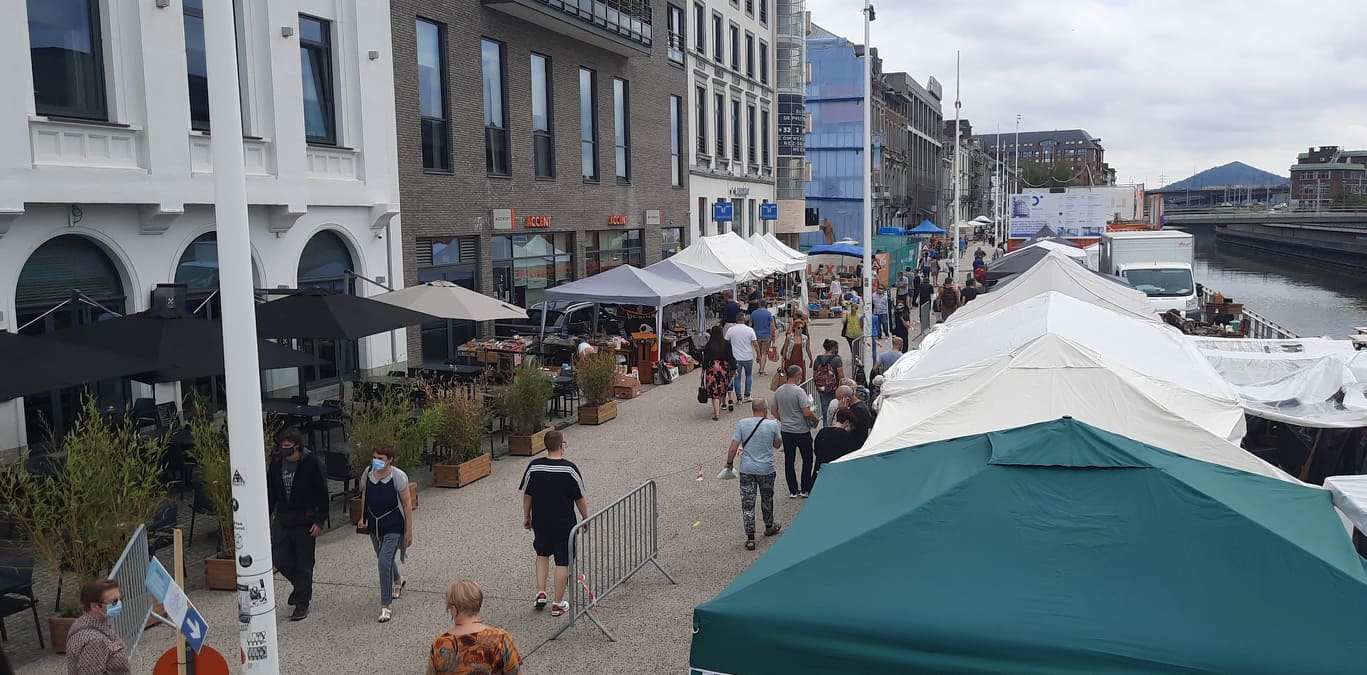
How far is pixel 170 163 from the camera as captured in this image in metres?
15.9

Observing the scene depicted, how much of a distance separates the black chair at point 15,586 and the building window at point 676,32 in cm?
3106

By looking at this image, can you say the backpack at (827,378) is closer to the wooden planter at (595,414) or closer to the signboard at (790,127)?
the wooden planter at (595,414)

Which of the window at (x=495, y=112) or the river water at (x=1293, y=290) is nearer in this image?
the window at (x=495, y=112)

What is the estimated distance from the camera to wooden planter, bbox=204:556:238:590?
9758 mm

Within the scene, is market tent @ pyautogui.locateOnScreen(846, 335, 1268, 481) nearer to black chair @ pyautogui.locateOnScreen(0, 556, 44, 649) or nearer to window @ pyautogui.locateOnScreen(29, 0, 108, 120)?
black chair @ pyautogui.locateOnScreen(0, 556, 44, 649)

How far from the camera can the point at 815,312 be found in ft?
119

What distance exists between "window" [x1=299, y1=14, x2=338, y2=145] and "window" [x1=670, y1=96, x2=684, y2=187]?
18.7m

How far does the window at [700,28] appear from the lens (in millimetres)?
40156

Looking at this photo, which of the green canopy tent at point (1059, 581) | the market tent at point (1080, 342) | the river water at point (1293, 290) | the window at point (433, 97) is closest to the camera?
the green canopy tent at point (1059, 581)

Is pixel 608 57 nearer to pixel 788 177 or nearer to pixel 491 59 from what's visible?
pixel 491 59

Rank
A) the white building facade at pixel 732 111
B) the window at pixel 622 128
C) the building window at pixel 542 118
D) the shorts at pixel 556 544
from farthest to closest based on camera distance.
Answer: the white building facade at pixel 732 111 → the window at pixel 622 128 → the building window at pixel 542 118 → the shorts at pixel 556 544

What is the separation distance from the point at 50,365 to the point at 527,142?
17599mm

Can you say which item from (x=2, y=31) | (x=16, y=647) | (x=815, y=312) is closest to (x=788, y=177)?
(x=815, y=312)

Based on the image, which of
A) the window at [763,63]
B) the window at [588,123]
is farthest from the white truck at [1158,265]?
the window at [763,63]
